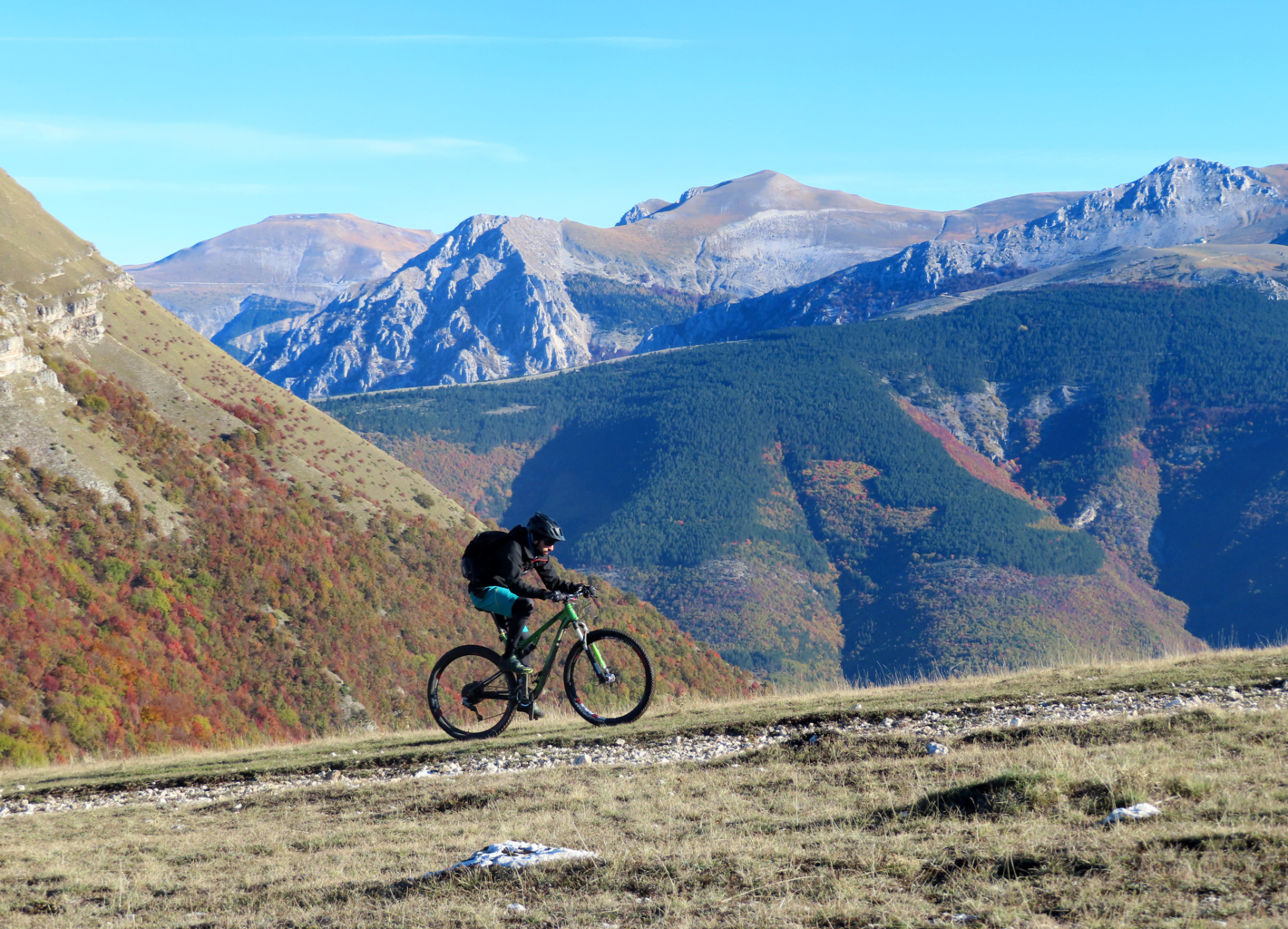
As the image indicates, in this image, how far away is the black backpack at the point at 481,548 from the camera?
1402 cm

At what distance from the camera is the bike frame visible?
14398mm

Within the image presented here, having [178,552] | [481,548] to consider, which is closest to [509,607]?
[481,548]

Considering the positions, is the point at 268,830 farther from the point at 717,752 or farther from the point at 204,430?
the point at 204,430

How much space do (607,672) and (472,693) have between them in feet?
7.50

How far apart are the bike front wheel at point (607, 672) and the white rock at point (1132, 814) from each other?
7391 mm

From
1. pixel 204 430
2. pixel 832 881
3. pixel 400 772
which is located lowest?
pixel 400 772

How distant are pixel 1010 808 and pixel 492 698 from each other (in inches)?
342

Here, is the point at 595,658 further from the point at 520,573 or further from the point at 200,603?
the point at 200,603

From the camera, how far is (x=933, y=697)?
16.9 metres

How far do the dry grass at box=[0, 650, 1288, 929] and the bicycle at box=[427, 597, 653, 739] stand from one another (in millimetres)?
1944

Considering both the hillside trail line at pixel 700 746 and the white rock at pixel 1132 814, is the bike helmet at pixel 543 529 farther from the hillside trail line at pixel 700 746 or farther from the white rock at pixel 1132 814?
the white rock at pixel 1132 814

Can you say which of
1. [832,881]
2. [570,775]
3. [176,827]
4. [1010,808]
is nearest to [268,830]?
[176,827]

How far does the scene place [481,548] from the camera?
46.1 ft

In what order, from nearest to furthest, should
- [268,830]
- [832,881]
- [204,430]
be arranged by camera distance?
[832,881] → [268,830] → [204,430]
